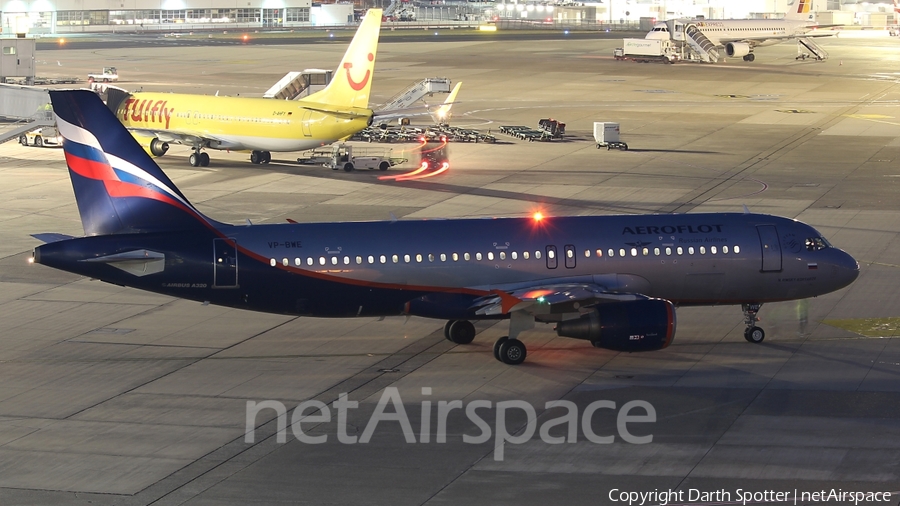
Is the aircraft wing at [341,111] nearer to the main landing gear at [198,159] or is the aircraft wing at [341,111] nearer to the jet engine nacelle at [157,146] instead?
the main landing gear at [198,159]

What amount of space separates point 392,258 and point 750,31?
12770 cm

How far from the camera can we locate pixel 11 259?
2031 inches

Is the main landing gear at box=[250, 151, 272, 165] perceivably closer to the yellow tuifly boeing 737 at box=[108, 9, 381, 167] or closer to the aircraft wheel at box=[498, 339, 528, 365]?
the yellow tuifly boeing 737 at box=[108, 9, 381, 167]

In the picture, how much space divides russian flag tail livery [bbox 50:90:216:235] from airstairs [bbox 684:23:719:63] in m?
122

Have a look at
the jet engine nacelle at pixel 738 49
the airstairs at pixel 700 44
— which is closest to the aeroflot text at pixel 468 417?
the airstairs at pixel 700 44

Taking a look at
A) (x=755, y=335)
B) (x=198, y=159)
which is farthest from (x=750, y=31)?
(x=755, y=335)

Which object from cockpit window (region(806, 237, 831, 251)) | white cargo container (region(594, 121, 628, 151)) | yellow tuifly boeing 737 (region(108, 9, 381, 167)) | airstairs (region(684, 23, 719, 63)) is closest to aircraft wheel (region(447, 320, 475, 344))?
cockpit window (region(806, 237, 831, 251))

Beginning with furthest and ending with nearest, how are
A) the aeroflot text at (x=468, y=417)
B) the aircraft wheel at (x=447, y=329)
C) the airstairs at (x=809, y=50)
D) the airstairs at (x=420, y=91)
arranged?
the airstairs at (x=809, y=50)
the airstairs at (x=420, y=91)
the aircraft wheel at (x=447, y=329)
the aeroflot text at (x=468, y=417)

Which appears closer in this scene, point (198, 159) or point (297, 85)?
point (198, 159)

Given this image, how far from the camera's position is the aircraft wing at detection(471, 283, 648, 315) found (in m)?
35.3

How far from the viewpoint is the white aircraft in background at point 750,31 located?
15288cm

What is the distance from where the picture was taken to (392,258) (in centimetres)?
3728

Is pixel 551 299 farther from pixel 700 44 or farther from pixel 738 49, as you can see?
pixel 738 49

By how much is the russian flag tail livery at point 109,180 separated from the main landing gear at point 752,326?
17456mm
